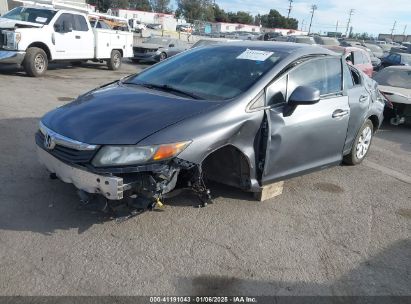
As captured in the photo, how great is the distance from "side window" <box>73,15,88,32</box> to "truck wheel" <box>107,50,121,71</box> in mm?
2194

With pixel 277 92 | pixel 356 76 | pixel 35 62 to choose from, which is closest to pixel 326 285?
pixel 277 92

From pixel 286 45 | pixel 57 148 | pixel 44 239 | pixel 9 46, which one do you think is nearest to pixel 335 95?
pixel 286 45

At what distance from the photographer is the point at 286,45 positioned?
4812 millimetres

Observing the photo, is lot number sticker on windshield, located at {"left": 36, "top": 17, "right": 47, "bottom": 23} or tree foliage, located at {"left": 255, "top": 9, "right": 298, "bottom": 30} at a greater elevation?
lot number sticker on windshield, located at {"left": 36, "top": 17, "right": 47, "bottom": 23}

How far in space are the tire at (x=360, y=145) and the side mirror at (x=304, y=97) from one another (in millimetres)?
1874

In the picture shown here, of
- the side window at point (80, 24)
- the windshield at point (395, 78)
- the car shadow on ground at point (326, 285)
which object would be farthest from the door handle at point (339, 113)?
the side window at point (80, 24)

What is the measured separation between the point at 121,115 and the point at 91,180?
25.5 inches

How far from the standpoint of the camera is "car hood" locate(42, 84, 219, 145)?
3.38 metres

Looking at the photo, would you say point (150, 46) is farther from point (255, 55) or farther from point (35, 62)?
point (255, 55)

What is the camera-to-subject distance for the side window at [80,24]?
13.3 metres

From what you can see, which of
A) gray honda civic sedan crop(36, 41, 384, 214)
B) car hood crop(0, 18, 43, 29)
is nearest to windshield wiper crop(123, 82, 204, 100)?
gray honda civic sedan crop(36, 41, 384, 214)

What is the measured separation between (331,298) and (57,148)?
2.50 metres

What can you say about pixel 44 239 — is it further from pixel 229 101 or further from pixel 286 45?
pixel 286 45

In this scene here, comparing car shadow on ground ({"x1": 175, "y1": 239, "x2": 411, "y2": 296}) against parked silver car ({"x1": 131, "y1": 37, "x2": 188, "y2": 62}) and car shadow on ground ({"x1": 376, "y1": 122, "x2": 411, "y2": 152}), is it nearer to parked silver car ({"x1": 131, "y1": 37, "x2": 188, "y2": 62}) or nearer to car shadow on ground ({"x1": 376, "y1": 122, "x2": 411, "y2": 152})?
car shadow on ground ({"x1": 376, "y1": 122, "x2": 411, "y2": 152})
